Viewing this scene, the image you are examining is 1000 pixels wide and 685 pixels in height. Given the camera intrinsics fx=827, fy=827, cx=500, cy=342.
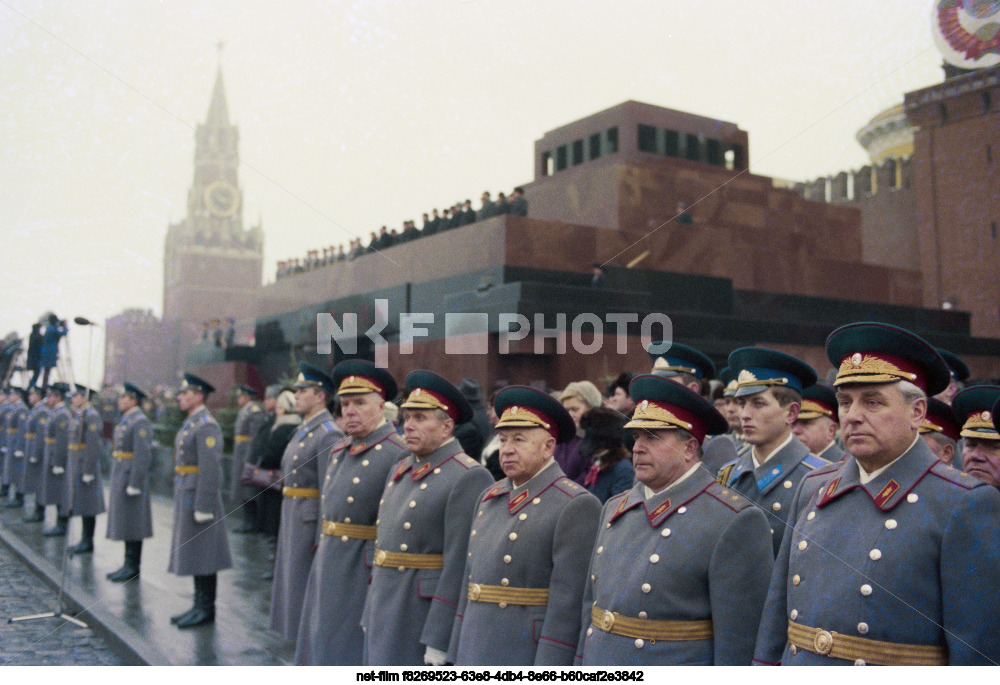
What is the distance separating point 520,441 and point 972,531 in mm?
1590

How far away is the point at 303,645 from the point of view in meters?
4.19

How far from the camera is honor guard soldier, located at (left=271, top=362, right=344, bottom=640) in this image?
16.2 feet

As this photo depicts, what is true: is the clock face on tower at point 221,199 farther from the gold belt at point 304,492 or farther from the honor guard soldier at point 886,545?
the honor guard soldier at point 886,545

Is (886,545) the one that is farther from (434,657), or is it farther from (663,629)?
(434,657)

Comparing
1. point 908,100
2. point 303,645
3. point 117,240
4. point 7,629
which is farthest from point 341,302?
point 908,100

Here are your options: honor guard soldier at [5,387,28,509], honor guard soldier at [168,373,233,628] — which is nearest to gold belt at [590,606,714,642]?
honor guard soldier at [168,373,233,628]

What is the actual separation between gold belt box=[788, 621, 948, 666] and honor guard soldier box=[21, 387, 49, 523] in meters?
10.8

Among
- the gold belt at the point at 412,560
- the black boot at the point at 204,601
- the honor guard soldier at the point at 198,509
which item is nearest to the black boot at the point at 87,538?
the honor guard soldier at the point at 198,509

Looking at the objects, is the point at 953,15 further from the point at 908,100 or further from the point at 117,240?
the point at 117,240

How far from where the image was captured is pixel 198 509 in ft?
19.6

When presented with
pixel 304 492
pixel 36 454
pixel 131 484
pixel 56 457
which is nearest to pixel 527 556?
pixel 304 492

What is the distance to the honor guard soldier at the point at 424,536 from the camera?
3.34 meters

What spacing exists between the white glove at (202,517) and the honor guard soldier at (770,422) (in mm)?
4083

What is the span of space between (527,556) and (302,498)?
8.39ft
